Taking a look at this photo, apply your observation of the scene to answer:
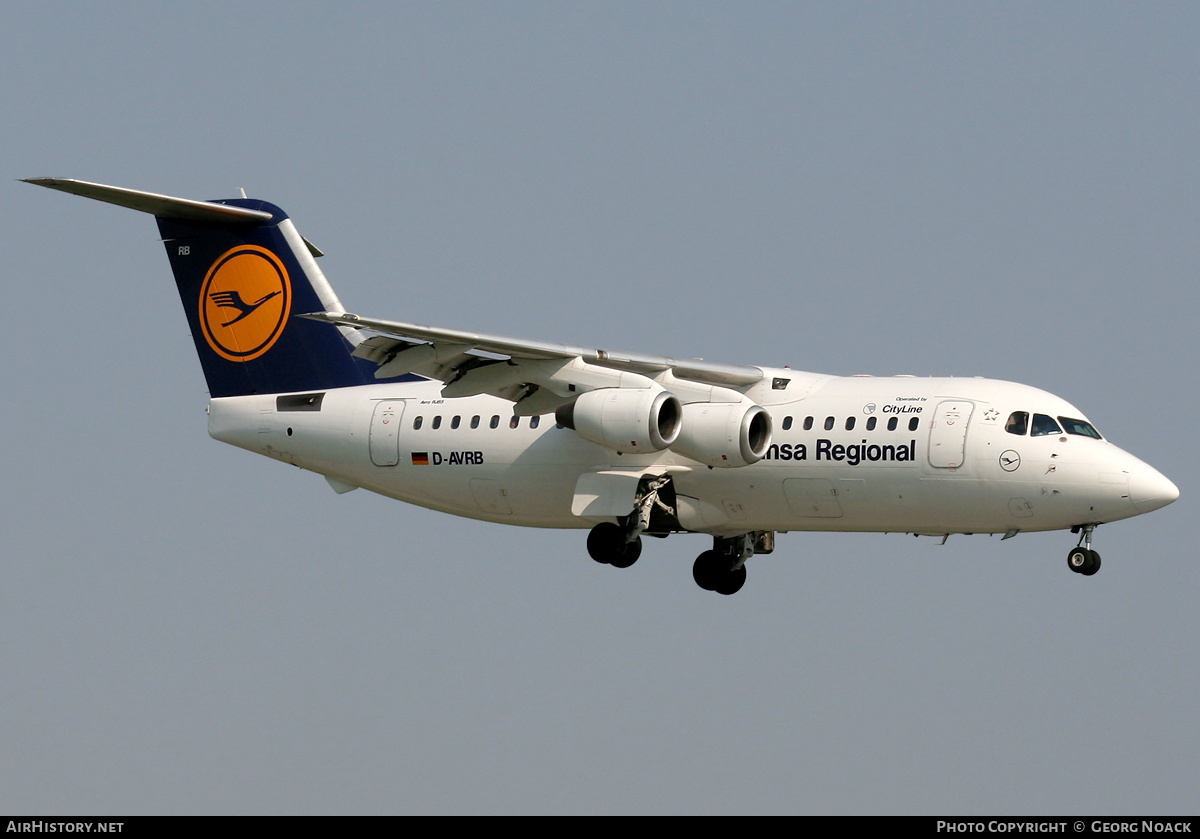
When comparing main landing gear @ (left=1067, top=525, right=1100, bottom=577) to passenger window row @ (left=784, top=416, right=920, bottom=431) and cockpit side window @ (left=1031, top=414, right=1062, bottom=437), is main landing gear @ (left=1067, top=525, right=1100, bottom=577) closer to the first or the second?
cockpit side window @ (left=1031, top=414, right=1062, bottom=437)

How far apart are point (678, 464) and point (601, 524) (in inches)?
41.8

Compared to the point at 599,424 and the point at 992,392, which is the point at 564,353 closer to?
the point at 599,424

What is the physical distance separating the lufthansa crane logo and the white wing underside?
3.19 metres

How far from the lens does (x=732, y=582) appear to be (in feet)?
66.4

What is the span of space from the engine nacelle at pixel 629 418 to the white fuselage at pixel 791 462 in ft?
3.27

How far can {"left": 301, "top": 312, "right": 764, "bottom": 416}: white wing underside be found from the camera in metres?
17.7

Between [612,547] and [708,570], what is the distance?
191 cm

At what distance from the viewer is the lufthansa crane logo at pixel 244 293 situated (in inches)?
842

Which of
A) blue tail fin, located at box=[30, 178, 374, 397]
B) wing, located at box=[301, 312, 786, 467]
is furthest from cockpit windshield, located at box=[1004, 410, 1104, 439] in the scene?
blue tail fin, located at box=[30, 178, 374, 397]

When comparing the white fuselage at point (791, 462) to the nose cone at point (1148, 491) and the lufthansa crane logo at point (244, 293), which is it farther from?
A: the lufthansa crane logo at point (244, 293)

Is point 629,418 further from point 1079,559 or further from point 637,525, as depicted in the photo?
point 1079,559
